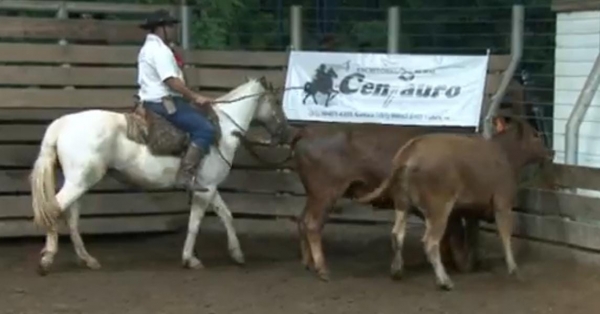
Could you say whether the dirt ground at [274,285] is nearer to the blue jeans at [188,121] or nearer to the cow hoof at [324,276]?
the cow hoof at [324,276]

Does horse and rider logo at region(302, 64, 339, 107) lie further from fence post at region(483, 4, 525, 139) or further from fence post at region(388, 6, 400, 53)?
fence post at region(483, 4, 525, 139)

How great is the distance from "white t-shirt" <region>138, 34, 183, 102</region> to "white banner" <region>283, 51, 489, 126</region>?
2189 mm

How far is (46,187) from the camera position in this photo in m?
10.6

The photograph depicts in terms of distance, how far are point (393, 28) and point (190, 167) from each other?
3262 mm

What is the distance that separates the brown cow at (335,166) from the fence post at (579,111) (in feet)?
4.56

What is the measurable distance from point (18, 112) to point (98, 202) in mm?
1230

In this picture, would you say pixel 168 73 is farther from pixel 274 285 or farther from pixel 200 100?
pixel 274 285

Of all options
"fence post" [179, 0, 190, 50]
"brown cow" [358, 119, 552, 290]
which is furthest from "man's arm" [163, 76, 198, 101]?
"fence post" [179, 0, 190, 50]

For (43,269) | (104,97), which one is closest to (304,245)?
(43,269)

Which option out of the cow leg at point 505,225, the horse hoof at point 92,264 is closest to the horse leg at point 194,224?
the horse hoof at point 92,264

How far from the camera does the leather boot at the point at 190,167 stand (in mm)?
10969

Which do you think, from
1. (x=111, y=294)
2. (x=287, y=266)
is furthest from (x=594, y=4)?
(x=111, y=294)

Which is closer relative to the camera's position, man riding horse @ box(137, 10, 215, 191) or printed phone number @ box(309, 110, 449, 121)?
man riding horse @ box(137, 10, 215, 191)

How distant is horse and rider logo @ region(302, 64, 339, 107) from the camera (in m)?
12.9
